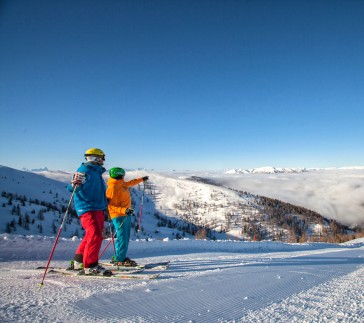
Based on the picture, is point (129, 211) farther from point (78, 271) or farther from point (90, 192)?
point (78, 271)

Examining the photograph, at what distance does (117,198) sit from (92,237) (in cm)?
144

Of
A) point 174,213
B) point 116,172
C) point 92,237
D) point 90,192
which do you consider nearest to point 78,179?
point 90,192

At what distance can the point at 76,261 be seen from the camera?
16.1ft

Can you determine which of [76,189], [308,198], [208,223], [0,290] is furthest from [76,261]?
[308,198]

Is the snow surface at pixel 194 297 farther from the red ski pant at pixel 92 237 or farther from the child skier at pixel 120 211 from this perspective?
the child skier at pixel 120 211

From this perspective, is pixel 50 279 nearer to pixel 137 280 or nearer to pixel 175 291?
pixel 137 280

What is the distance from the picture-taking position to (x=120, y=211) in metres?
5.75

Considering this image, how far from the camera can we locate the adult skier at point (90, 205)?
4.46 meters

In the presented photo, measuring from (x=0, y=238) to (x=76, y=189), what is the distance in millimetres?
4013

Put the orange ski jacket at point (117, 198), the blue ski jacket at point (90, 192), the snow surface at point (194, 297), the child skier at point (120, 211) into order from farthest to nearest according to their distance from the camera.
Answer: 1. the orange ski jacket at point (117, 198)
2. the child skier at point (120, 211)
3. the blue ski jacket at point (90, 192)
4. the snow surface at point (194, 297)

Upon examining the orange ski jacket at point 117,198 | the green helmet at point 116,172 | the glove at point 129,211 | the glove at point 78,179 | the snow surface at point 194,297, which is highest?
the green helmet at point 116,172

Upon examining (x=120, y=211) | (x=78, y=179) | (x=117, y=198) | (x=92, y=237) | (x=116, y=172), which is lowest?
(x=92, y=237)

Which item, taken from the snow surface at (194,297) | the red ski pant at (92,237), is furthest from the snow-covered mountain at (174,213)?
the snow surface at (194,297)

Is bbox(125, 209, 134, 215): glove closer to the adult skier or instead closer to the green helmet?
the adult skier
